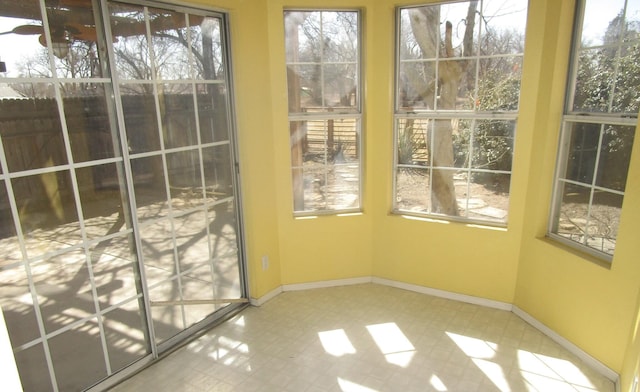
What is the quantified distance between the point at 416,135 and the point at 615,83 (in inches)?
53.0

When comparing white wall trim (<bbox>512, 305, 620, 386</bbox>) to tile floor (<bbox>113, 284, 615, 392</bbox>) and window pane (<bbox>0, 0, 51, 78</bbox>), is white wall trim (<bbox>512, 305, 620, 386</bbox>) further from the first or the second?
window pane (<bbox>0, 0, 51, 78</bbox>)

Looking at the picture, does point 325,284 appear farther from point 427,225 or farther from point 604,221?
point 604,221

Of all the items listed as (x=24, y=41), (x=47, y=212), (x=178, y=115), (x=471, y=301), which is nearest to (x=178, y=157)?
(x=178, y=115)

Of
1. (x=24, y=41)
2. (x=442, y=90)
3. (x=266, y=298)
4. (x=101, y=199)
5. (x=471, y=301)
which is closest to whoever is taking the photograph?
(x=24, y=41)

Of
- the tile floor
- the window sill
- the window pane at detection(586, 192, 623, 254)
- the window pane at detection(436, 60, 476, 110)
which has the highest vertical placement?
the window pane at detection(436, 60, 476, 110)

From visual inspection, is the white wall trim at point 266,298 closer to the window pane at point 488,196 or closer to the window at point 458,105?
the window at point 458,105

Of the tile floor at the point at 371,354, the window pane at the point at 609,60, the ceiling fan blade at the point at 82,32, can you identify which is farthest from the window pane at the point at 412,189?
the ceiling fan blade at the point at 82,32

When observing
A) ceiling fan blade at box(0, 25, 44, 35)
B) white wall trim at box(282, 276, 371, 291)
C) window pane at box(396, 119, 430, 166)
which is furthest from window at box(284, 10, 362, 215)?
ceiling fan blade at box(0, 25, 44, 35)

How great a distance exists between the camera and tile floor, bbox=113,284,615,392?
239 centimetres

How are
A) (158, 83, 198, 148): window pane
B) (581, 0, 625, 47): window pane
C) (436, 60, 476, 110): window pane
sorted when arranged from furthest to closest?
(436, 60, 476, 110): window pane, (158, 83, 198, 148): window pane, (581, 0, 625, 47): window pane

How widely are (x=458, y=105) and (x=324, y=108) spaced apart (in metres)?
1.06

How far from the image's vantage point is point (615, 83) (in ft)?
7.70

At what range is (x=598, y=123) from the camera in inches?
96.3

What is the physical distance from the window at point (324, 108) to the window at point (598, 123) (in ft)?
5.08
